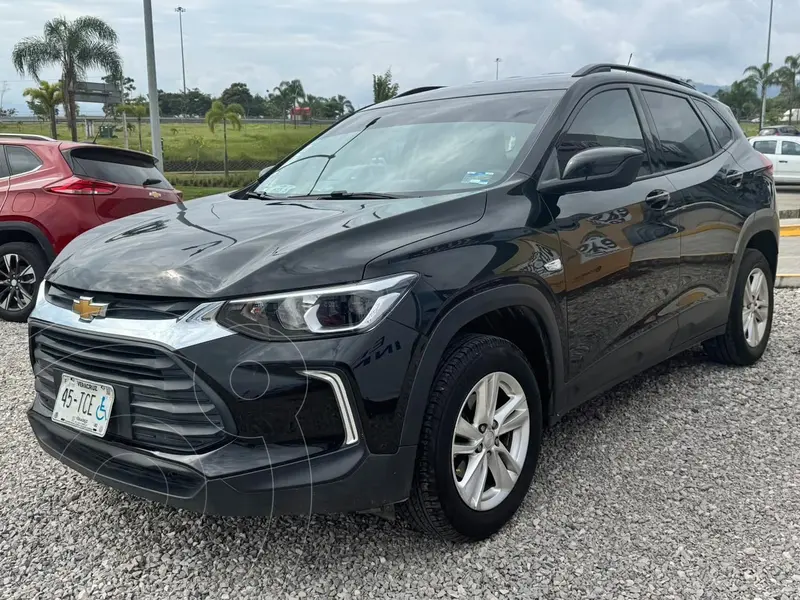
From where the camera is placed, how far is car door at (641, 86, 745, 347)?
12.4 feet

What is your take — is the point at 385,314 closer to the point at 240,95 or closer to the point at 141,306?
the point at 141,306

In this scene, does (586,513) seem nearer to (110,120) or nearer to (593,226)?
(593,226)

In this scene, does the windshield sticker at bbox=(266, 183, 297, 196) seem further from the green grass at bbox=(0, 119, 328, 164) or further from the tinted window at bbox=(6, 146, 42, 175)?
the green grass at bbox=(0, 119, 328, 164)

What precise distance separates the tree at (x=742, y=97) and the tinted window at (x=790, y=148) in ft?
154

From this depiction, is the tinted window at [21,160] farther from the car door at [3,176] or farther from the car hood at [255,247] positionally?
the car hood at [255,247]

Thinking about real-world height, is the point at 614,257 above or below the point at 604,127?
below

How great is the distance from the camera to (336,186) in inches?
127

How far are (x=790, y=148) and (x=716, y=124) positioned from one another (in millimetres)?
18653

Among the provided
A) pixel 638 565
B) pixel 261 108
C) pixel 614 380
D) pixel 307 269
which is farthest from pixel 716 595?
pixel 261 108

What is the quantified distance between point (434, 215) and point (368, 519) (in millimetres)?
1234

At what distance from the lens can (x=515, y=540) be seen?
2.70m

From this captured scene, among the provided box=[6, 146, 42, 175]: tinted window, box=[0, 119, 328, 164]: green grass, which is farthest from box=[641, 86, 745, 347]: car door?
box=[0, 119, 328, 164]: green grass

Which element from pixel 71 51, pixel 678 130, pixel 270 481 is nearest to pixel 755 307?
pixel 678 130

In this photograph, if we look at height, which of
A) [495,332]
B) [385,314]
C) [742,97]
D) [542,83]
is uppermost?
[742,97]
